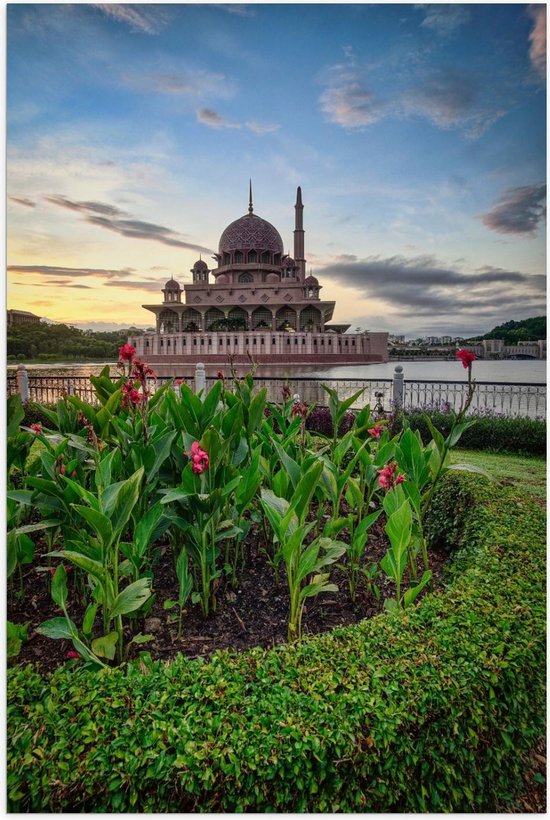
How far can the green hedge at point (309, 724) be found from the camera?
3.10 ft

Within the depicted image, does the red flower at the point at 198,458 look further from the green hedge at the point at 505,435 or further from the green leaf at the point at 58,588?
the green hedge at the point at 505,435

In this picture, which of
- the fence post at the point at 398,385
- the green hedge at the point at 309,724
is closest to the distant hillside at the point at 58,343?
the green hedge at the point at 309,724

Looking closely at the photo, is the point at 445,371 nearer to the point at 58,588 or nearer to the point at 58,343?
the point at 58,343

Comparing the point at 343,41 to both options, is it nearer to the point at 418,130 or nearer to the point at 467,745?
the point at 418,130

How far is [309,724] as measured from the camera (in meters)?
1.02

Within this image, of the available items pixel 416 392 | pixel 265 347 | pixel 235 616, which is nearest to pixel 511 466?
pixel 416 392

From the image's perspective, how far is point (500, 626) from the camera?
1.39 metres

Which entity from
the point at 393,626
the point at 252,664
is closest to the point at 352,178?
the point at 393,626

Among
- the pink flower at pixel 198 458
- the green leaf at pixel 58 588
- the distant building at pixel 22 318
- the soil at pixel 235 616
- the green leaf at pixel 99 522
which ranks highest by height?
the distant building at pixel 22 318

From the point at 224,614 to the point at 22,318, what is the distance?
4.45 ft

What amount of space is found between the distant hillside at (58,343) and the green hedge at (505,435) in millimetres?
5064

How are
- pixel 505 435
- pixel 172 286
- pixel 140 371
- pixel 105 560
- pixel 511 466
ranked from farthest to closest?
1. pixel 172 286
2. pixel 505 435
3. pixel 511 466
4. pixel 140 371
5. pixel 105 560

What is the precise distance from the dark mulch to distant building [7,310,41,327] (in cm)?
108

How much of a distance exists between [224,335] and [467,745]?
2683 centimetres
